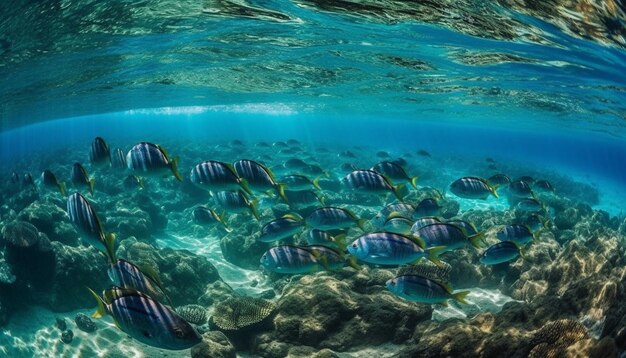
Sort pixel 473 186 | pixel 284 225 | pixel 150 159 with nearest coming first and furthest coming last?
pixel 150 159
pixel 284 225
pixel 473 186

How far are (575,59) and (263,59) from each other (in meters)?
13.5

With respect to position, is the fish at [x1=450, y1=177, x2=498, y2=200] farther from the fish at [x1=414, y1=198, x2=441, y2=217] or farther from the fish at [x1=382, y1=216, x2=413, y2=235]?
the fish at [x1=382, y1=216, x2=413, y2=235]

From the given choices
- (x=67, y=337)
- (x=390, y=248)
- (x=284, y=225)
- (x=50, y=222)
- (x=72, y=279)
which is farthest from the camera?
(x=50, y=222)

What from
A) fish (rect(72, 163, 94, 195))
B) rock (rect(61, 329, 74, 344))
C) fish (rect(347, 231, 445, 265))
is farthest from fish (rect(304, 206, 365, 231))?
rock (rect(61, 329, 74, 344))

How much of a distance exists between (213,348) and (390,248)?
139 inches

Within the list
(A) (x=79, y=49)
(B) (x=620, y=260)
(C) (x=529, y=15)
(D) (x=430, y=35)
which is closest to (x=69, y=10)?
(A) (x=79, y=49)

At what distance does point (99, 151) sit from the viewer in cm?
629

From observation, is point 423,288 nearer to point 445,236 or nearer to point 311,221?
point 445,236

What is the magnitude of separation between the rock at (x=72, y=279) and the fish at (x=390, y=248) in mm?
7953

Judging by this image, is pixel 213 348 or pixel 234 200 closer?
pixel 213 348

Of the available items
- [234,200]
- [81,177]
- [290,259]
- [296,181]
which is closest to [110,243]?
[290,259]

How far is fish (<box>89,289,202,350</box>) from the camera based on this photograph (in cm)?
340

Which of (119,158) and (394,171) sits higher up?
(119,158)

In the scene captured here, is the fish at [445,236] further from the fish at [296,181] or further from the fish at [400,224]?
the fish at [296,181]
